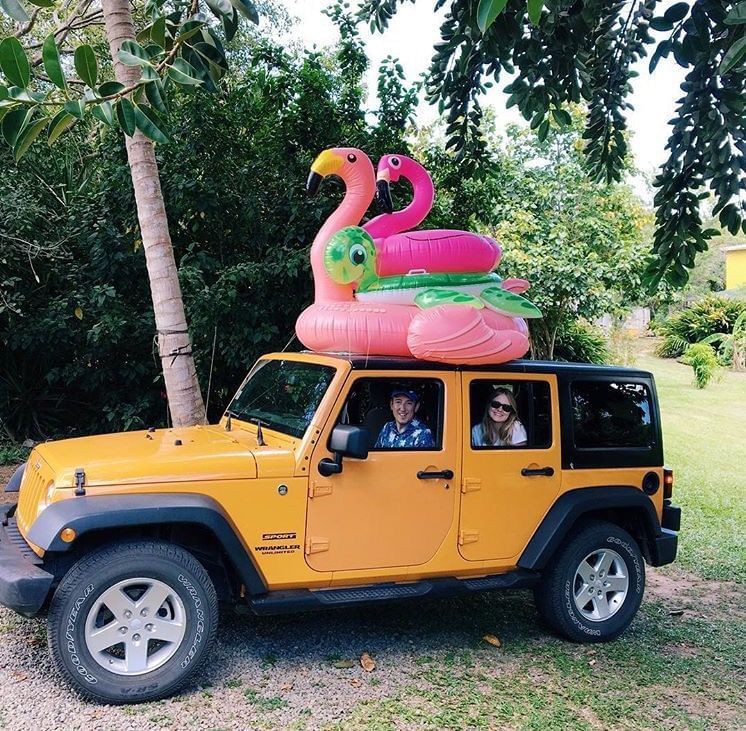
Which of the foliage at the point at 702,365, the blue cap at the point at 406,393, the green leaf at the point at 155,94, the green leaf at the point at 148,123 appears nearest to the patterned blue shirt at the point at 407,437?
the blue cap at the point at 406,393

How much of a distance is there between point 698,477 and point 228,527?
8.33m

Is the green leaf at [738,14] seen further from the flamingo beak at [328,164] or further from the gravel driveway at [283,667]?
the gravel driveway at [283,667]

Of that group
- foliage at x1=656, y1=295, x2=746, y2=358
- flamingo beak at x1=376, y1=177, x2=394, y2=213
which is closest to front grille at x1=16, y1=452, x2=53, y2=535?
flamingo beak at x1=376, y1=177, x2=394, y2=213

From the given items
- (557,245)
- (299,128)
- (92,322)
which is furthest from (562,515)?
(557,245)

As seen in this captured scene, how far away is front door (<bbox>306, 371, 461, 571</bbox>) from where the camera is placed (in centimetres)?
410

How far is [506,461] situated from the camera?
459 cm

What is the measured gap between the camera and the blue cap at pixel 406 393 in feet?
14.5

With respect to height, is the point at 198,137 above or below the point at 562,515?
above

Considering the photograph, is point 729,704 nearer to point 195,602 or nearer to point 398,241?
point 195,602

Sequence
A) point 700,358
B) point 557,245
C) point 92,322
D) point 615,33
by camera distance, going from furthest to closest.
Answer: point 700,358, point 557,245, point 92,322, point 615,33

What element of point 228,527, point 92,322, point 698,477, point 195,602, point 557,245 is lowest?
point 698,477

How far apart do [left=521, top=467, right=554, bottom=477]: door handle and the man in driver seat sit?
64 centimetres

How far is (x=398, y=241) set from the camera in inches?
197

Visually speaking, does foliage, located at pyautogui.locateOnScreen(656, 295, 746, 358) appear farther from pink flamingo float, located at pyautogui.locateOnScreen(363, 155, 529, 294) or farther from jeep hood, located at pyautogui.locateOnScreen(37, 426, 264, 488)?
jeep hood, located at pyautogui.locateOnScreen(37, 426, 264, 488)
